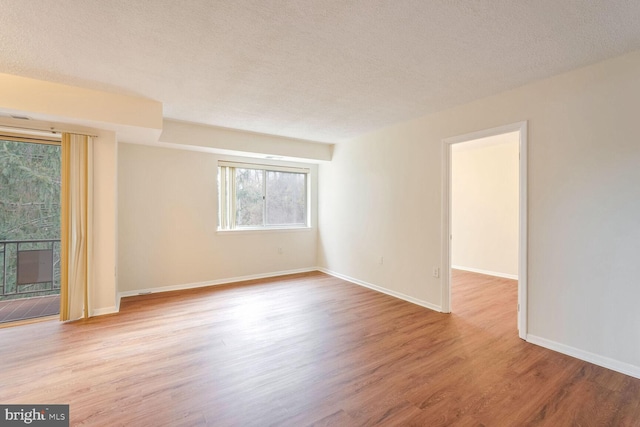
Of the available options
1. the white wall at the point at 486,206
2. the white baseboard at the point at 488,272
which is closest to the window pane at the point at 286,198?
the white wall at the point at 486,206

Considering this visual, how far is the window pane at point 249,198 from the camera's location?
4.95m

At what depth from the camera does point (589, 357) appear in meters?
2.27

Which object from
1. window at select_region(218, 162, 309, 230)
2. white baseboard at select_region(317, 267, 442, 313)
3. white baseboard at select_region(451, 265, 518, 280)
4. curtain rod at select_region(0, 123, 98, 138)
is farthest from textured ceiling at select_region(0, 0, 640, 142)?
white baseboard at select_region(451, 265, 518, 280)

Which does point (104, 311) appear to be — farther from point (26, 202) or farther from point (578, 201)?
point (578, 201)

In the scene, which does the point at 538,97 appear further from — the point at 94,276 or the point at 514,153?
the point at 94,276

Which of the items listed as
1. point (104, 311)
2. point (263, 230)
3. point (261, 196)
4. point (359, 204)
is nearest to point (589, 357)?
point (359, 204)

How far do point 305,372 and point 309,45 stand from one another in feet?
8.11

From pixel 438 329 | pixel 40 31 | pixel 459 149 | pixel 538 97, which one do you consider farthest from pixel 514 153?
pixel 40 31

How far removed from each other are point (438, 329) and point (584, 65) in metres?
2.70

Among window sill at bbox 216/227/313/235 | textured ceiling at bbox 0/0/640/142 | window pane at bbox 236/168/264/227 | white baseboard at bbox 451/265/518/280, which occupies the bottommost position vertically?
white baseboard at bbox 451/265/518/280

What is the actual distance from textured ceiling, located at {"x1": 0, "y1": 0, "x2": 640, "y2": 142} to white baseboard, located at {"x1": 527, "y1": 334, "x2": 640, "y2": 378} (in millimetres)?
2398

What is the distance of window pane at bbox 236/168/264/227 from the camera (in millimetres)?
4952

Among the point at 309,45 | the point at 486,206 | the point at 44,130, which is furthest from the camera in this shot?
the point at 486,206

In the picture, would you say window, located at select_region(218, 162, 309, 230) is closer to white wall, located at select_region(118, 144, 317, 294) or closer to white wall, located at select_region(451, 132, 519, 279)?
white wall, located at select_region(118, 144, 317, 294)
